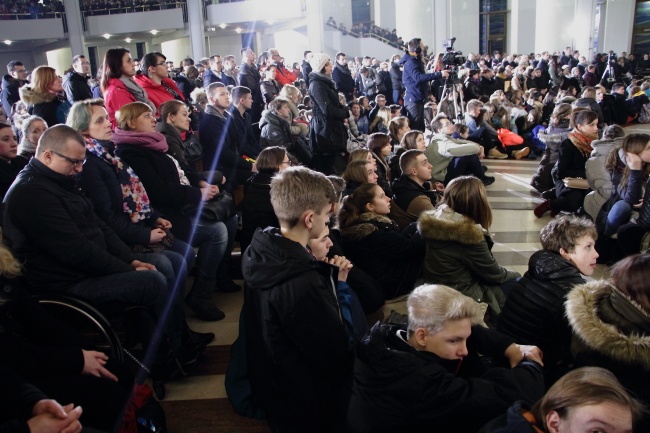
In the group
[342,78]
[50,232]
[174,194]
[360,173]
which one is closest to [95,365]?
[50,232]

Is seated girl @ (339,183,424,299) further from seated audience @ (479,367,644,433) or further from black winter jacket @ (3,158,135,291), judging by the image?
seated audience @ (479,367,644,433)

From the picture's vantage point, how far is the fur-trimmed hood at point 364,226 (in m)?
3.14

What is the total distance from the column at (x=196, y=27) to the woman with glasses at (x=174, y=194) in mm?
19412

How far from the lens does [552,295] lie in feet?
7.62

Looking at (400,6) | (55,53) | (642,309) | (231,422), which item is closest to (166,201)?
(231,422)

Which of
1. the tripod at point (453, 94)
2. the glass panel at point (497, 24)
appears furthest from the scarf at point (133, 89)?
the glass panel at point (497, 24)

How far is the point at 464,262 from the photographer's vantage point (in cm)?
310

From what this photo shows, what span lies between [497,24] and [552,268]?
2292cm

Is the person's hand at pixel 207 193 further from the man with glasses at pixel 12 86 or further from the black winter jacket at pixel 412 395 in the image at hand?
the man with glasses at pixel 12 86

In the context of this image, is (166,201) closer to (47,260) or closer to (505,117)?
(47,260)

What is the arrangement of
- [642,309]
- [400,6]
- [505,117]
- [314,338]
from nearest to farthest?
[314,338] < [642,309] < [505,117] < [400,6]

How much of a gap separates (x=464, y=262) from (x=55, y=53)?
969 inches

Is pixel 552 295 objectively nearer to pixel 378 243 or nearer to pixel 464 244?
pixel 464 244

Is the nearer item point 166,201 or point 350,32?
point 166,201
